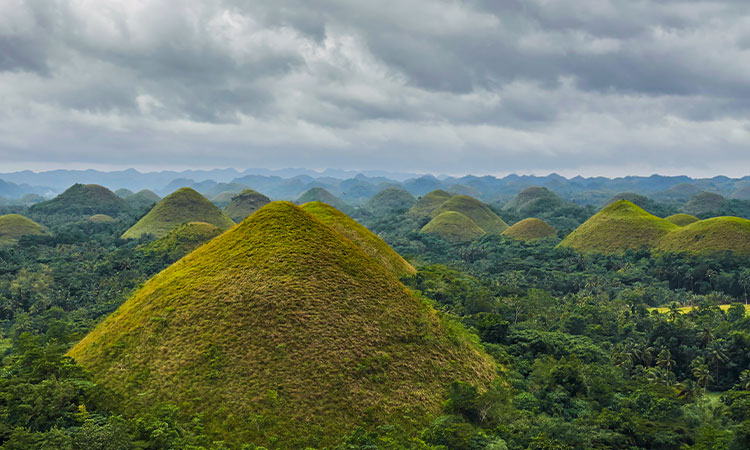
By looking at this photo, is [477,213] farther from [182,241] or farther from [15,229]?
[15,229]

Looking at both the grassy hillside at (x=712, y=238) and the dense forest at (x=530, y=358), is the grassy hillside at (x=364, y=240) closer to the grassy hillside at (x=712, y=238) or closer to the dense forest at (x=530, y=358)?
the dense forest at (x=530, y=358)

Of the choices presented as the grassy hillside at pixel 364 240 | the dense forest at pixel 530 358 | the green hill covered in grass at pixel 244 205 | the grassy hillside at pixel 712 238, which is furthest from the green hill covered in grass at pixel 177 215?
the grassy hillside at pixel 712 238

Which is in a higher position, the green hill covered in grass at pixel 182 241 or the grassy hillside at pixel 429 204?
the grassy hillside at pixel 429 204

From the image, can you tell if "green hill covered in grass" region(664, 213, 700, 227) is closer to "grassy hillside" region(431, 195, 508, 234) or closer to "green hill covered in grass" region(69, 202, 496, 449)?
"grassy hillside" region(431, 195, 508, 234)

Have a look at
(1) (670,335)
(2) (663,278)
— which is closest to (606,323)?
(1) (670,335)

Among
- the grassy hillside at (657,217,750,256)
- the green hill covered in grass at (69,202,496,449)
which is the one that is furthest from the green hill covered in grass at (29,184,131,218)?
the grassy hillside at (657,217,750,256)

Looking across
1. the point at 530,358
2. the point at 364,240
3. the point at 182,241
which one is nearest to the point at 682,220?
the point at 364,240
